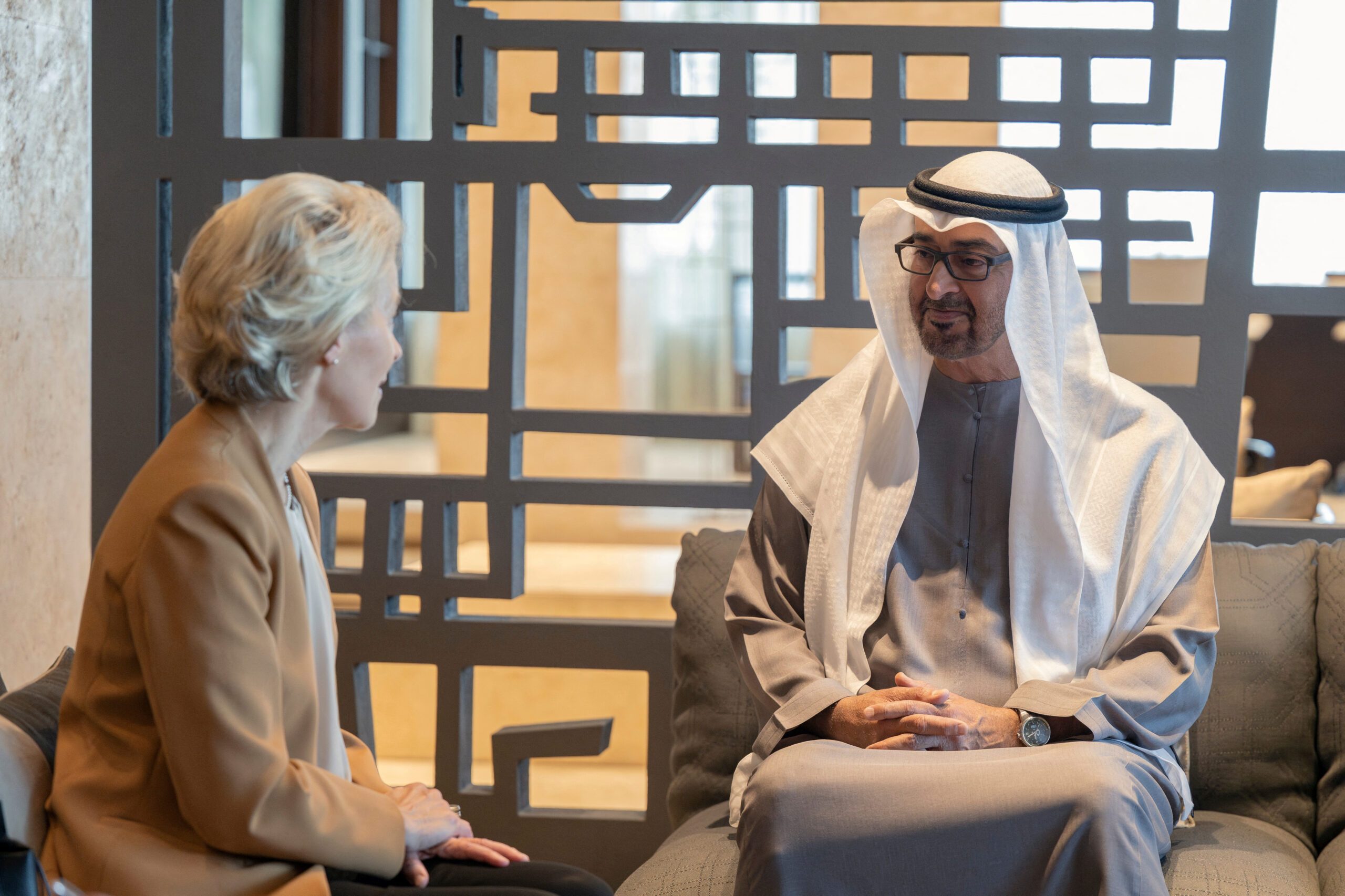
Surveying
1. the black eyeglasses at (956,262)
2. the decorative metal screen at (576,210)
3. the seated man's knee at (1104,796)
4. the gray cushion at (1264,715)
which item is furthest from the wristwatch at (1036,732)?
the decorative metal screen at (576,210)

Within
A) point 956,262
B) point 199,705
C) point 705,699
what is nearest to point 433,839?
point 199,705

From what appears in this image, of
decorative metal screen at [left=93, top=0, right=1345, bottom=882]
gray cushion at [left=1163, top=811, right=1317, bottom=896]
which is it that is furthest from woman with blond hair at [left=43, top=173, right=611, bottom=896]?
decorative metal screen at [left=93, top=0, right=1345, bottom=882]

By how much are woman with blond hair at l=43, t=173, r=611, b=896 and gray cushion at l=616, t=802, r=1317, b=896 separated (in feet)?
1.45

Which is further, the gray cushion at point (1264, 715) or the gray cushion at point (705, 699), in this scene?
the gray cushion at point (705, 699)

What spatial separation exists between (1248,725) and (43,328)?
7.82ft

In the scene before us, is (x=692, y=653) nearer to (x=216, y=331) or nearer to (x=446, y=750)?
(x=446, y=750)

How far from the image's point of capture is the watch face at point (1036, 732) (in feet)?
6.25

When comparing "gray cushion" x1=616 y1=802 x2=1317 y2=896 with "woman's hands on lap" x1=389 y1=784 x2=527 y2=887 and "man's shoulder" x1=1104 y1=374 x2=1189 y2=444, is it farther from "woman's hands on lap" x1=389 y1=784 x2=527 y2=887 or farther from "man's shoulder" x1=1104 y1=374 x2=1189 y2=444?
"man's shoulder" x1=1104 y1=374 x2=1189 y2=444

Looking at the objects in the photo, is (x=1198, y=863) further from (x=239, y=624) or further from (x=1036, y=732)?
(x=239, y=624)

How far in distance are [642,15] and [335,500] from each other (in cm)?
397

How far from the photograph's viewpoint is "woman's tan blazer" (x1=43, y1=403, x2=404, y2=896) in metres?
1.34

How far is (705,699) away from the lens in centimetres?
231

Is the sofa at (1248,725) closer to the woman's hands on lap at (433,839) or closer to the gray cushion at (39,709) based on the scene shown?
the woman's hands on lap at (433,839)

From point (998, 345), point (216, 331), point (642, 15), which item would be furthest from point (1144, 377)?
point (216, 331)
